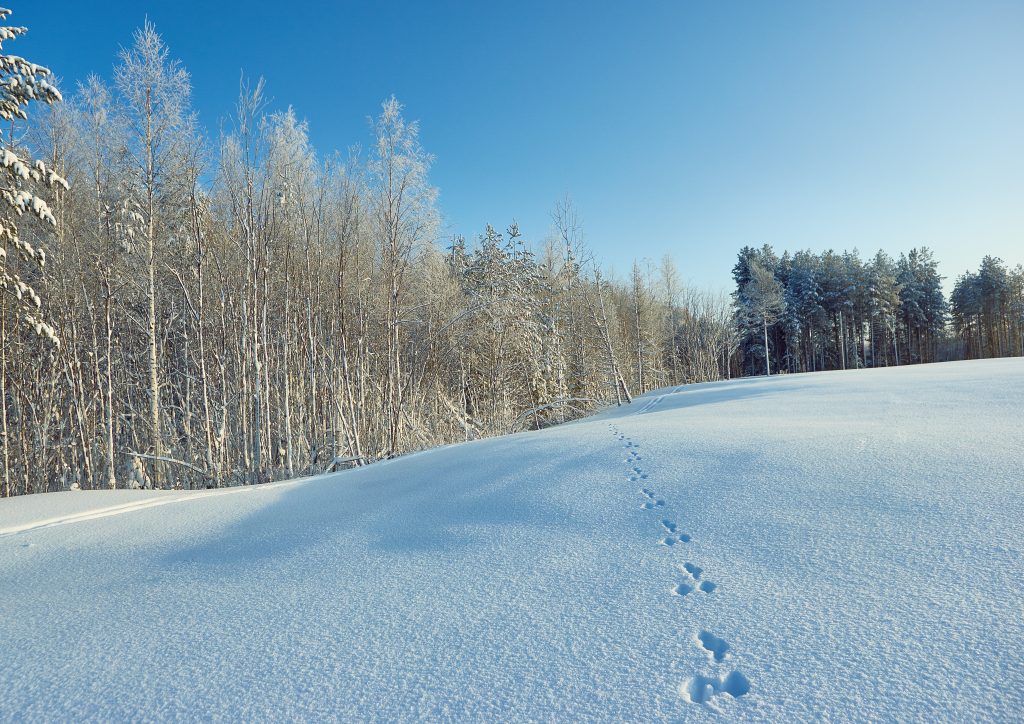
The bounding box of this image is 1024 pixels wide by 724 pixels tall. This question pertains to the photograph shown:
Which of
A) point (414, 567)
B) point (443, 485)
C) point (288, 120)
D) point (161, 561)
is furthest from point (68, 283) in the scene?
point (414, 567)

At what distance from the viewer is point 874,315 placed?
30.2 m

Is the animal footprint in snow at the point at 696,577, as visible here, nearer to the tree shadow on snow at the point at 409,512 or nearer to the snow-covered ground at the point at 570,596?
the snow-covered ground at the point at 570,596

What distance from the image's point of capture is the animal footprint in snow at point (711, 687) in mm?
1294

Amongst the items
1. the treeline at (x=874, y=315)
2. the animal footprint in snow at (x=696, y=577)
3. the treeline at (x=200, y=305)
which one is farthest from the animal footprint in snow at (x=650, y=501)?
the treeline at (x=874, y=315)

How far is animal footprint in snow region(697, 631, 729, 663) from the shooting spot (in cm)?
145

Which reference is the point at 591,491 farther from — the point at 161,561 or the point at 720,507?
the point at 161,561

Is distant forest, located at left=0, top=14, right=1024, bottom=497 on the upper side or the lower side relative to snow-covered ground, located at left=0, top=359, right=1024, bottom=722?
upper

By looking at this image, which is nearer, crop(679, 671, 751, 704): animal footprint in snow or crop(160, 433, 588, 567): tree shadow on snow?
crop(679, 671, 751, 704): animal footprint in snow

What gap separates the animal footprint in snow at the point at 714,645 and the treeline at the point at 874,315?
101 ft

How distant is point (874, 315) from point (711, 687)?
36.7 meters

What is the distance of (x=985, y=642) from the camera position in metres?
1.37

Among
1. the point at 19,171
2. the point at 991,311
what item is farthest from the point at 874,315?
the point at 19,171

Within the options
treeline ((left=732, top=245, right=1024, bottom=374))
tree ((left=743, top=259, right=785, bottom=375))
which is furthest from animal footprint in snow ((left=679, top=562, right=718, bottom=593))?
treeline ((left=732, top=245, right=1024, bottom=374))

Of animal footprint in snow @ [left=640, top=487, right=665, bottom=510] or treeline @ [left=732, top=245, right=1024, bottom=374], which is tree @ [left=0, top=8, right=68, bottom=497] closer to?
animal footprint in snow @ [left=640, top=487, right=665, bottom=510]
